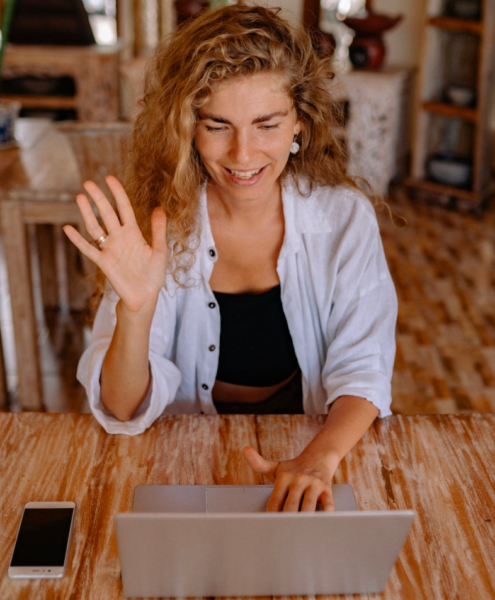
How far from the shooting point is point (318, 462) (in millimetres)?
1008

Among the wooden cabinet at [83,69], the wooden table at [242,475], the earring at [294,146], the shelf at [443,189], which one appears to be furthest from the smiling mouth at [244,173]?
the shelf at [443,189]

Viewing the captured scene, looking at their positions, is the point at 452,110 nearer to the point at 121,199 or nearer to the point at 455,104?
the point at 455,104

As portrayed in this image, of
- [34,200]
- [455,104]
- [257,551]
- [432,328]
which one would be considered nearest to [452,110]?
[455,104]

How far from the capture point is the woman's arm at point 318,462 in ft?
3.06

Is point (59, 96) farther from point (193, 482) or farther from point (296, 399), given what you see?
point (193, 482)

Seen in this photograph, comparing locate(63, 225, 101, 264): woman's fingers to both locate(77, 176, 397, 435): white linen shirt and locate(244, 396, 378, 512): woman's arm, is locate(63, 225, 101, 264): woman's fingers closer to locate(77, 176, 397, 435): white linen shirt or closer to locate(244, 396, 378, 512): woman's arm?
locate(77, 176, 397, 435): white linen shirt

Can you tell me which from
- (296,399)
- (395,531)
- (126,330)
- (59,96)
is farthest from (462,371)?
(59,96)

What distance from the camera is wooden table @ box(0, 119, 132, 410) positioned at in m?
1.98

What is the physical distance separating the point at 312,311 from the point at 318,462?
448 millimetres

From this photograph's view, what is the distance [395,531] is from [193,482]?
345mm

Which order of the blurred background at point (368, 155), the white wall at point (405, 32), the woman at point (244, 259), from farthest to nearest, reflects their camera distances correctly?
the white wall at point (405, 32) → the blurred background at point (368, 155) → the woman at point (244, 259)

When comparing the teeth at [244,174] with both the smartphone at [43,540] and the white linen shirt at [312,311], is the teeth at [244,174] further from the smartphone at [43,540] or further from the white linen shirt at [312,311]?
the smartphone at [43,540]

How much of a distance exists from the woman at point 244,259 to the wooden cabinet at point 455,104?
2.70m

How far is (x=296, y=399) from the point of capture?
1513mm
